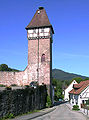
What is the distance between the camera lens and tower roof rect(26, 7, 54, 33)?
1621 inches

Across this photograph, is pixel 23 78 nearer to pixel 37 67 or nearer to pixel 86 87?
pixel 37 67

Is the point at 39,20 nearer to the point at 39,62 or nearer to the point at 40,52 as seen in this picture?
the point at 40,52

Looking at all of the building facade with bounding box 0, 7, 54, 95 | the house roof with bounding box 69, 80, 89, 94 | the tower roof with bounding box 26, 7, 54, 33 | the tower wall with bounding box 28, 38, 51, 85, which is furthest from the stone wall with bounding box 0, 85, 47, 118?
the tower roof with bounding box 26, 7, 54, 33

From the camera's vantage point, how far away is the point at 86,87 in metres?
37.3

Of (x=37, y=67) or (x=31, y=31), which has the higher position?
(x=31, y=31)

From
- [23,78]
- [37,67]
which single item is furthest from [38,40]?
[23,78]

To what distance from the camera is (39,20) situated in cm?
4238

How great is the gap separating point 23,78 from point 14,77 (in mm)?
1991

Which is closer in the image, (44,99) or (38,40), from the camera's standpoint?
(44,99)

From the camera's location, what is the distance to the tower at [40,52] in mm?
39625

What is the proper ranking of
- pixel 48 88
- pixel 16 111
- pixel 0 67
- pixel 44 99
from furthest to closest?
pixel 0 67 → pixel 48 88 → pixel 44 99 → pixel 16 111

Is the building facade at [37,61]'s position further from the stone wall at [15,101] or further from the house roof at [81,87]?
the stone wall at [15,101]

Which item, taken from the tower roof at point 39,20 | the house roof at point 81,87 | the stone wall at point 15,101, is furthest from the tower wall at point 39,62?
the stone wall at point 15,101

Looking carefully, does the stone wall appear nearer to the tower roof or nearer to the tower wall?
the tower wall
